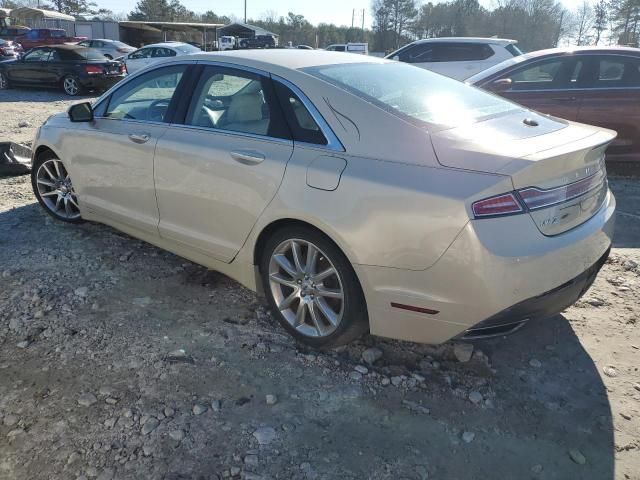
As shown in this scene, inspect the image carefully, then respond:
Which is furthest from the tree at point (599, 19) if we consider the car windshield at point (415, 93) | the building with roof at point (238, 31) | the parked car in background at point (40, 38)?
the car windshield at point (415, 93)

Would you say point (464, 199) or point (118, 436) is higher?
point (464, 199)

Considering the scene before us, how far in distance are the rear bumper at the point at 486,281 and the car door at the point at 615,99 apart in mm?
4152

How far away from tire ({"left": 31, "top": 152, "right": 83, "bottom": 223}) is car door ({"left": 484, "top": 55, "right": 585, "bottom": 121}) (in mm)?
5016

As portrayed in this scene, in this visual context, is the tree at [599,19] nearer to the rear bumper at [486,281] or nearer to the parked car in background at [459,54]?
the parked car in background at [459,54]

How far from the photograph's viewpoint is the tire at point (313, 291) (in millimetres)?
2785

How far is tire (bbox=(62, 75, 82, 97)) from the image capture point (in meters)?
Answer: 15.4

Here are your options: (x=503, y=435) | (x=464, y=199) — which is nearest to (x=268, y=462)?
(x=503, y=435)

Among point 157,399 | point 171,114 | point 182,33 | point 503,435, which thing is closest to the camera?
point 503,435

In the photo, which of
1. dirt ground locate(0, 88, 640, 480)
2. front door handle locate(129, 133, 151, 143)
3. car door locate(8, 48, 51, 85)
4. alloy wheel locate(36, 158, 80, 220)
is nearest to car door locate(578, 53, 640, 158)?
dirt ground locate(0, 88, 640, 480)

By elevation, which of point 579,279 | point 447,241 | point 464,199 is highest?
point 464,199

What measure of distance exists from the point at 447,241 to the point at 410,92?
1.11 metres

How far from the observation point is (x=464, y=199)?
2334mm

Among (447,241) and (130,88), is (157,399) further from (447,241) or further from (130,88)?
(130,88)

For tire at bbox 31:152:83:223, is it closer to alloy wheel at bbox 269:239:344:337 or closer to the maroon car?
alloy wheel at bbox 269:239:344:337
